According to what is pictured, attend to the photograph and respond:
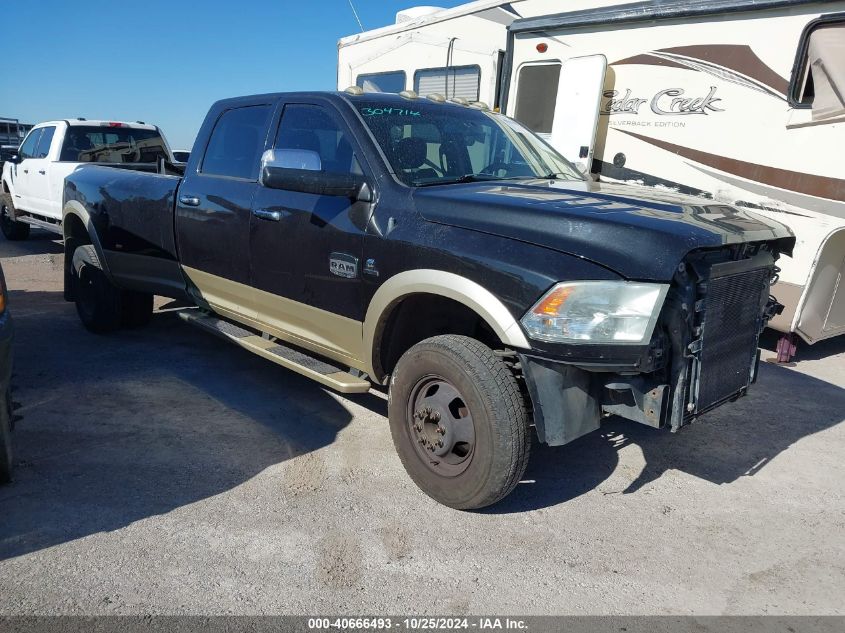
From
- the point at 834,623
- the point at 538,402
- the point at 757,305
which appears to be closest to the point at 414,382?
the point at 538,402

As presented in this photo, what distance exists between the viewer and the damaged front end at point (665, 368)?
276 cm

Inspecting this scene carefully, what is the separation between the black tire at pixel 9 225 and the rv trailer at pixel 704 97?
843 cm

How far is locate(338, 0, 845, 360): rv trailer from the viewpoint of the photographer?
17.5 feet

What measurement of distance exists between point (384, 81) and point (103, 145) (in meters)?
4.16

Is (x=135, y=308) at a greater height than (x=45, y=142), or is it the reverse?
(x=45, y=142)

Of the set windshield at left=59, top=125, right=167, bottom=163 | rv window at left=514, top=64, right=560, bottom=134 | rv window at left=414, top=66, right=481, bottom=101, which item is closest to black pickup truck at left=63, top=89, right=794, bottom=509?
rv window at left=514, top=64, right=560, bottom=134

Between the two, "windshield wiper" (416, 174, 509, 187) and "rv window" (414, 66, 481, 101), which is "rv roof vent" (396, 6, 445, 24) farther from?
"windshield wiper" (416, 174, 509, 187)

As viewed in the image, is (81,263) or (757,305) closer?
(757,305)

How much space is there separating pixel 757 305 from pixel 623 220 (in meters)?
1.08

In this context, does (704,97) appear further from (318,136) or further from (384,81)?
(384,81)

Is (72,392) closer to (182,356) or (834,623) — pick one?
(182,356)

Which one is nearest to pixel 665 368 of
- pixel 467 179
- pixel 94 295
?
pixel 467 179

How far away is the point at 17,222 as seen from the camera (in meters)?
11.5

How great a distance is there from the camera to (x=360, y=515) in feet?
10.5
